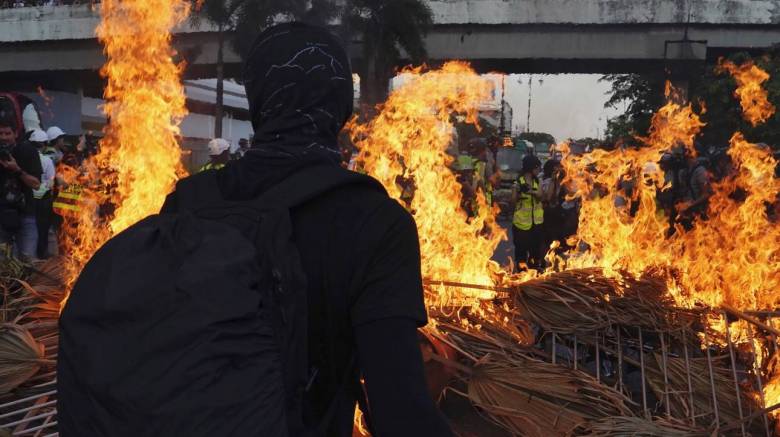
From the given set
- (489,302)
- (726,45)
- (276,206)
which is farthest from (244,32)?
(276,206)

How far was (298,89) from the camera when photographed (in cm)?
150

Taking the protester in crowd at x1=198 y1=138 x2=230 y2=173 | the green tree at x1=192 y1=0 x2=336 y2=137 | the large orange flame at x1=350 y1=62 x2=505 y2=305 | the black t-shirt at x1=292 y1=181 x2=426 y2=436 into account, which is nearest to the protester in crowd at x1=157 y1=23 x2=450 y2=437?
the black t-shirt at x1=292 y1=181 x2=426 y2=436

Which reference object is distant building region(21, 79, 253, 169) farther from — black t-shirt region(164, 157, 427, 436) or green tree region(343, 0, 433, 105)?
black t-shirt region(164, 157, 427, 436)

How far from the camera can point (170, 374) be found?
1157mm

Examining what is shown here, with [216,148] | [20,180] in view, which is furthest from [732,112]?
[20,180]

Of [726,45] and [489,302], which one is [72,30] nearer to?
[726,45]

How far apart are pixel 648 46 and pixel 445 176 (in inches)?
1030

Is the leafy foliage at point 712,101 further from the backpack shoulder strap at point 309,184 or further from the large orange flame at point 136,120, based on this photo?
the backpack shoulder strap at point 309,184

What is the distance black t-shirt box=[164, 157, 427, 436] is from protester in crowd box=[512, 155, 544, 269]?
24.2ft

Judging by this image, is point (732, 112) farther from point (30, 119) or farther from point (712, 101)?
point (30, 119)

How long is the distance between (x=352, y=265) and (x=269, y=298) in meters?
0.19

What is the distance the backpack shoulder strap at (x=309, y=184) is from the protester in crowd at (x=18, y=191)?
686 cm

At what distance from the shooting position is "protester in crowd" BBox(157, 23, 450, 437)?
1.34 m

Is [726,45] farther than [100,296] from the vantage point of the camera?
Yes
